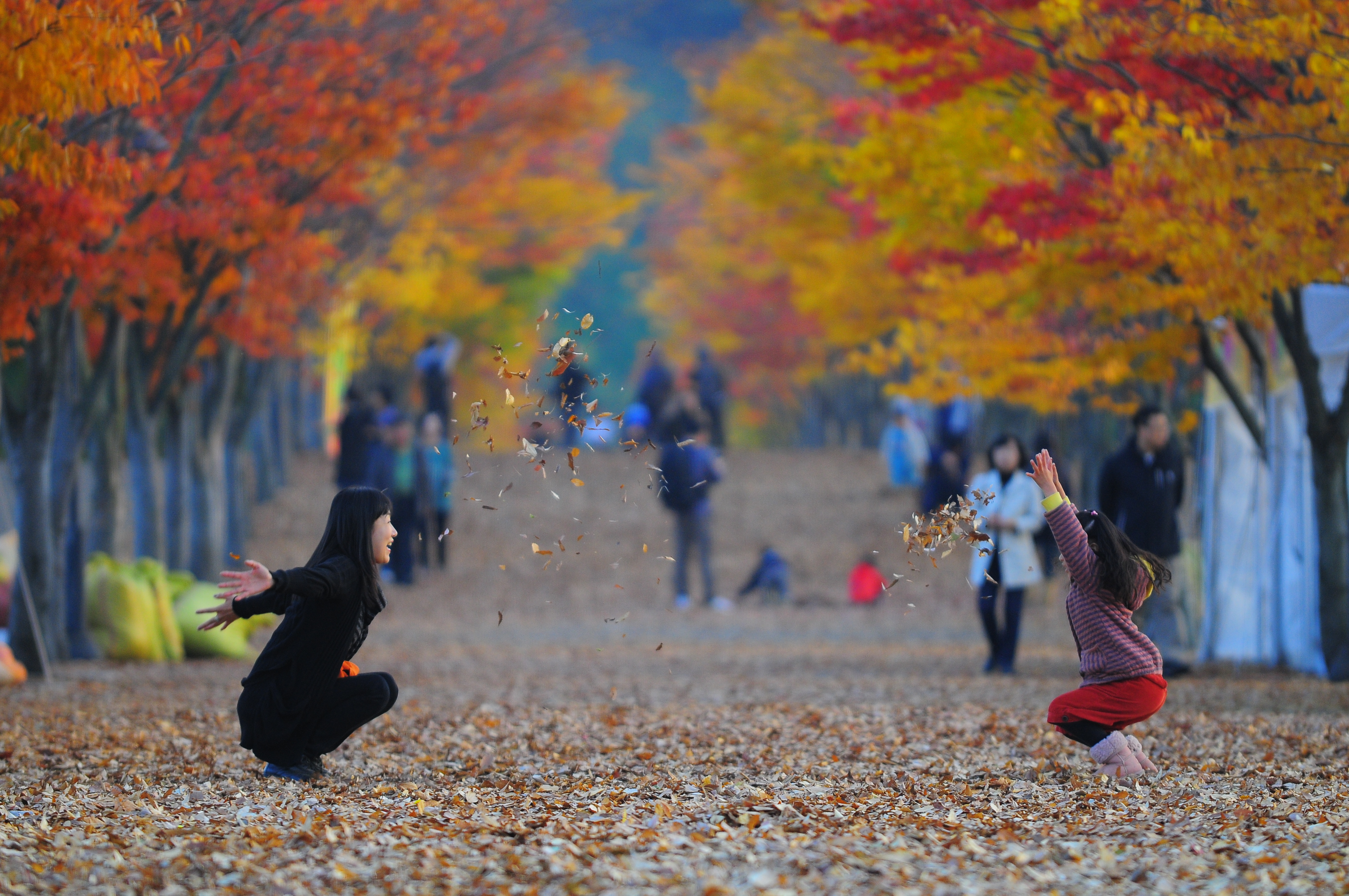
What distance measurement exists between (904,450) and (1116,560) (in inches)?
725

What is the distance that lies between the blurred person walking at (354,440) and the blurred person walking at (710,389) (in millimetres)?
8271

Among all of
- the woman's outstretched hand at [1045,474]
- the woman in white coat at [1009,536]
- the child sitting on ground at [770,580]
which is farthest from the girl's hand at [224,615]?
the child sitting on ground at [770,580]

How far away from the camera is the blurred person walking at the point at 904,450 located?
23.7m

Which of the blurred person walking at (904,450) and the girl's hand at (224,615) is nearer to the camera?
the girl's hand at (224,615)

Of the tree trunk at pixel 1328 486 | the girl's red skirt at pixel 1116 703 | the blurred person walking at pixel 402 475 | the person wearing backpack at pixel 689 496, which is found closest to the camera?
the girl's red skirt at pixel 1116 703

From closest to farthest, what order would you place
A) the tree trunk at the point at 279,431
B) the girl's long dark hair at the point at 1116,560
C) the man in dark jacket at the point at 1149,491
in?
the girl's long dark hair at the point at 1116,560, the man in dark jacket at the point at 1149,491, the tree trunk at the point at 279,431

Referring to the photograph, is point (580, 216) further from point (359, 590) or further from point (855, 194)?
point (359, 590)

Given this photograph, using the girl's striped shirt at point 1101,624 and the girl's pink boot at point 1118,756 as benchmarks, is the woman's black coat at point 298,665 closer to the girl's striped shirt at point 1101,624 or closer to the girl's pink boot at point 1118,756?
the girl's striped shirt at point 1101,624

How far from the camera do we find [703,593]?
18578 millimetres

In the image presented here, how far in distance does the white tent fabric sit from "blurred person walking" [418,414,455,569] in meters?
8.81

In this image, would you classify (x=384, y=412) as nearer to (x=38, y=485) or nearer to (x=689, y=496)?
(x=689, y=496)

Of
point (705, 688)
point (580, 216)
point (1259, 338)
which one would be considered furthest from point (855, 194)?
point (580, 216)

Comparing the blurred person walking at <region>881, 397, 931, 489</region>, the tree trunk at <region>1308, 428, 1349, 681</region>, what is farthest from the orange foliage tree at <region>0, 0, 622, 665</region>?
the blurred person walking at <region>881, 397, 931, 489</region>

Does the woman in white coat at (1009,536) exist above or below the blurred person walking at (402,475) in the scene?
below
